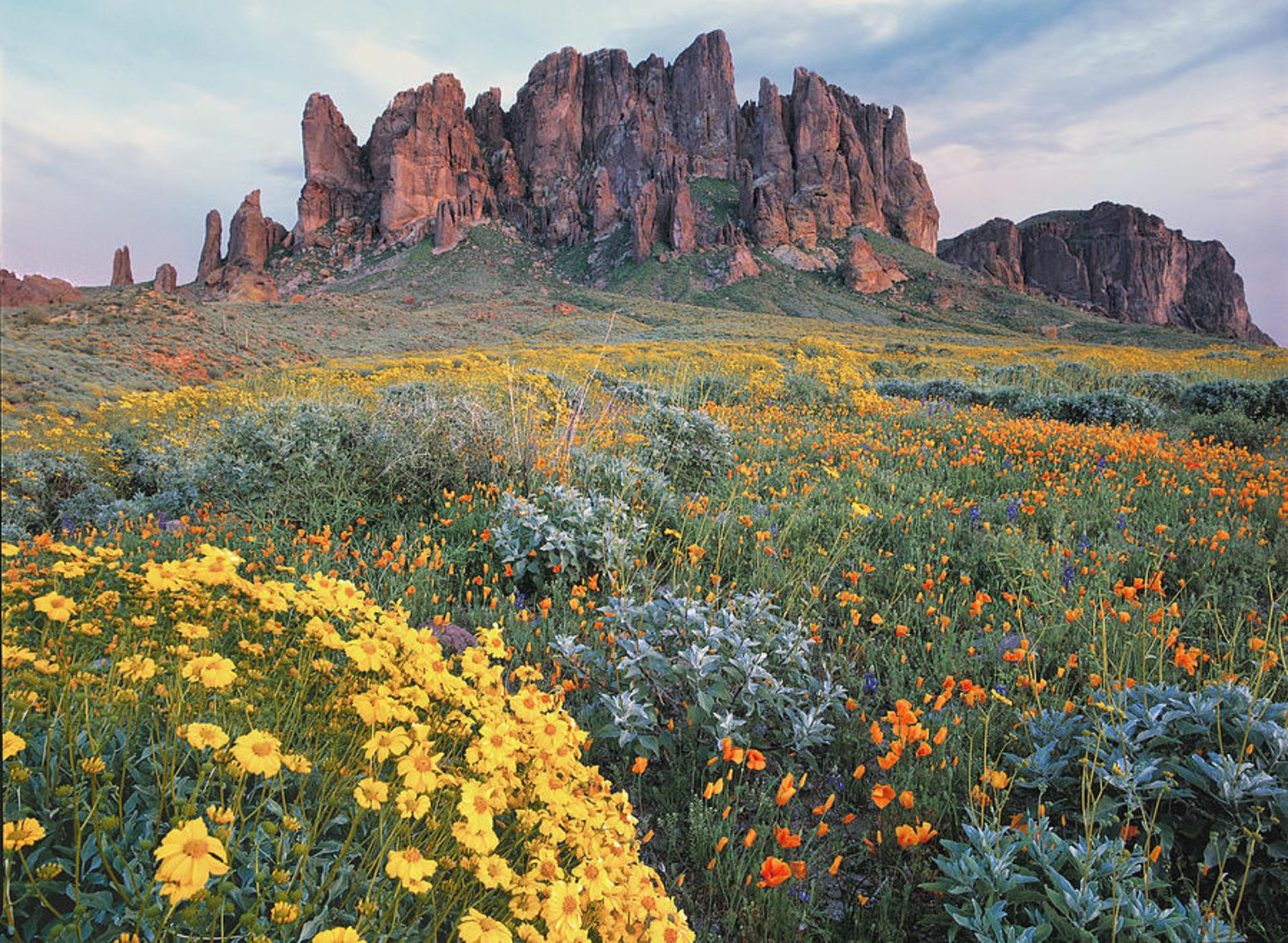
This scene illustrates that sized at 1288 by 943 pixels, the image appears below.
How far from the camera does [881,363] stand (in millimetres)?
19391

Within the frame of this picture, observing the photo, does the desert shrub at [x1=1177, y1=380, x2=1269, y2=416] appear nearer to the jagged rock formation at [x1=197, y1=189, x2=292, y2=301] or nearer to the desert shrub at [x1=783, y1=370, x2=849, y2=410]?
the desert shrub at [x1=783, y1=370, x2=849, y2=410]

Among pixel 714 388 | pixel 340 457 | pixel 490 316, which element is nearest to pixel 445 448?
pixel 340 457

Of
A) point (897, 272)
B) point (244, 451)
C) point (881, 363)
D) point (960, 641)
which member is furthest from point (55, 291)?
point (897, 272)

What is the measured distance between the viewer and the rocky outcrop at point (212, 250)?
9631 centimetres

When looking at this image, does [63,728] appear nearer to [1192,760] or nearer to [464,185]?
[1192,760]

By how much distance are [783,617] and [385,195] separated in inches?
4627

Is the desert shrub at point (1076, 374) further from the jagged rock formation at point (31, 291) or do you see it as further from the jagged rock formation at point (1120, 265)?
the jagged rock formation at point (1120, 265)

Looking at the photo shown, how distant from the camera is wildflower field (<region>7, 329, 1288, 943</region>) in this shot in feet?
4.33

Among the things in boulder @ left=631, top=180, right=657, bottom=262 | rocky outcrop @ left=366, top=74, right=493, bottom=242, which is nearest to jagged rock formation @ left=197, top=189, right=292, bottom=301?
rocky outcrop @ left=366, top=74, right=493, bottom=242

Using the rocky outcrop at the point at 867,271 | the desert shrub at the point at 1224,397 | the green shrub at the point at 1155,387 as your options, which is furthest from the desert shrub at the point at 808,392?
the rocky outcrop at the point at 867,271

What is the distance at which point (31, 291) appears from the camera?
1497mm

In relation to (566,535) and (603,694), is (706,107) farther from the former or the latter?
(603,694)

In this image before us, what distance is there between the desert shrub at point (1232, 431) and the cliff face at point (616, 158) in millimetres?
92863

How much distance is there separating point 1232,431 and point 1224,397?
328 cm
